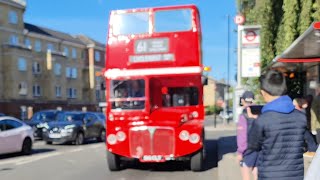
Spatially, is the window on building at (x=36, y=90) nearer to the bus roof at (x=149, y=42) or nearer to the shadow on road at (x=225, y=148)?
the shadow on road at (x=225, y=148)

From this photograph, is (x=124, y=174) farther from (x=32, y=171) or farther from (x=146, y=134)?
(x=32, y=171)

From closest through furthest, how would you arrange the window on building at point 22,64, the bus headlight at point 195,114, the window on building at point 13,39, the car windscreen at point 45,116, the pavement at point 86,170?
1. the pavement at point 86,170
2. the bus headlight at point 195,114
3. the car windscreen at point 45,116
4. the window on building at point 13,39
5. the window on building at point 22,64

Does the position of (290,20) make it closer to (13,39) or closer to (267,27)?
(267,27)

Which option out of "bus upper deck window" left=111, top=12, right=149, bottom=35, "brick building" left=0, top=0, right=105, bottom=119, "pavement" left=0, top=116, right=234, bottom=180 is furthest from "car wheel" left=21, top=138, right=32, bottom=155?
"brick building" left=0, top=0, right=105, bottom=119

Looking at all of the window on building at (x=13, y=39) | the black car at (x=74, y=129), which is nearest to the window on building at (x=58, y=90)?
the window on building at (x=13, y=39)

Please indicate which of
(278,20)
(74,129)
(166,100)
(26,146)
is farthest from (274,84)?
(74,129)

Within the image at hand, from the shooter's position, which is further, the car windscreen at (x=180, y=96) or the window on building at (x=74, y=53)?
the window on building at (x=74, y=53)

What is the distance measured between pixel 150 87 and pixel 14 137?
6605mm

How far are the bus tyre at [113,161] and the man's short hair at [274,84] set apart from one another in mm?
8279

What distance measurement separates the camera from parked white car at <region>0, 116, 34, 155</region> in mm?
16641

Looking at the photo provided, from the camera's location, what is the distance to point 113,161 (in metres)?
12.4

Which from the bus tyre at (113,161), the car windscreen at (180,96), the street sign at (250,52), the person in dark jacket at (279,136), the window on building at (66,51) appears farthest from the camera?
the window on building at (66,51)

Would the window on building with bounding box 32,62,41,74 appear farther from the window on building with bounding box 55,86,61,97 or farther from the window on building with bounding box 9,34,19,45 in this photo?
the window on building with bounding box 9,34,19,45

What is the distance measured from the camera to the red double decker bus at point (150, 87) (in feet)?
38.8
